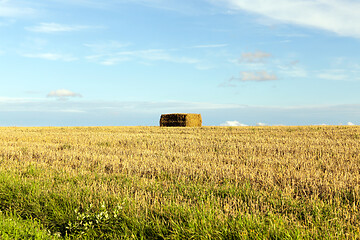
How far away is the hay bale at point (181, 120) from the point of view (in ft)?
124

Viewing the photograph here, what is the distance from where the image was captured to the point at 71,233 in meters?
4.89

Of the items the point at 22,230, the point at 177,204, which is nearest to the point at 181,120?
the point at 177,204

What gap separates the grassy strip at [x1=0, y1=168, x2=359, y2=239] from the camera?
13.5 feet

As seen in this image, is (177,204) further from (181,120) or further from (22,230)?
(181,120)

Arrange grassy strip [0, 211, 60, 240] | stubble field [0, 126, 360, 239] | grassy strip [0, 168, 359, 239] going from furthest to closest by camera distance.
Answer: grassy strip [0, 211, 60, 240], stubble field [0, 126, 360, 239], grassy strip [0, 168, 359, 239]

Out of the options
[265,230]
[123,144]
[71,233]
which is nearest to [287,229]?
[265,230]

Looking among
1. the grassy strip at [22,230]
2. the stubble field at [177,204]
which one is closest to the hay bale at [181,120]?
the stubble field at [177,204]

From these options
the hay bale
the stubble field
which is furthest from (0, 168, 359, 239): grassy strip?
the hay bale

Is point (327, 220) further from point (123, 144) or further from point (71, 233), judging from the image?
point (123, 144)

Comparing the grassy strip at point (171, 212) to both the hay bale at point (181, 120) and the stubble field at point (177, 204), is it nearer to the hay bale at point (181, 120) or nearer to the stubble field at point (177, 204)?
the stubble field at point (177, 204)

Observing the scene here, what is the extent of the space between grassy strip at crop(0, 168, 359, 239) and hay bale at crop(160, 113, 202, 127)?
31.1 metres

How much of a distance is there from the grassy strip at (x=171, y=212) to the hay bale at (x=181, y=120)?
3106 centimetres

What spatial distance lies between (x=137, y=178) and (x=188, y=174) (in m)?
1.17

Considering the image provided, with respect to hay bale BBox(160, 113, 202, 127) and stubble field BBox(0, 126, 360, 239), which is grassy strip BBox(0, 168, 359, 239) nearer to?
stubble field BBox(0, 126, 360, 239)
